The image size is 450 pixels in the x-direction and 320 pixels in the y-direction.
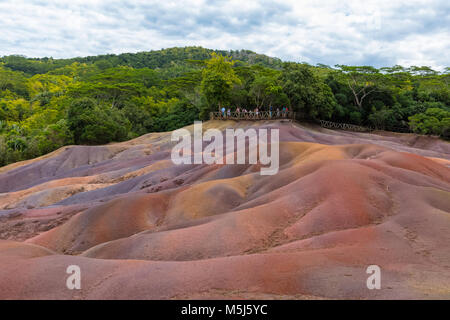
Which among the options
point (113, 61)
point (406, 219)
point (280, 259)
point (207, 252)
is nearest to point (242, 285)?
point (280, 259)

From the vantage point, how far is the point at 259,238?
10.2m

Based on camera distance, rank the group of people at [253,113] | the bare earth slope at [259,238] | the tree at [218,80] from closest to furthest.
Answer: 1. the bare earth slope at [259,238]
2. the tree at [218,80]
3. the group of people at [253,113]

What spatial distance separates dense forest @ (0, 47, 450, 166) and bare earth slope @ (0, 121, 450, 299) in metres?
27.8

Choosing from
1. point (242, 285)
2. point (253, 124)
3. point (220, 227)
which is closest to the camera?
point (242, 285)

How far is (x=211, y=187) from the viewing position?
52.2ft

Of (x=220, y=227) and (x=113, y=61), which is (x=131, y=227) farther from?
(x=113, y=61)

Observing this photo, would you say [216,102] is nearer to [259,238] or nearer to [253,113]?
[253,113]

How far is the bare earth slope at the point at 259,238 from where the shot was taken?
622cm

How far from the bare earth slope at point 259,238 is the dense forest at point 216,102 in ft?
91.3

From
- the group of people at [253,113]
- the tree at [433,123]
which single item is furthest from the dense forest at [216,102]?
the group of people at [253,113]

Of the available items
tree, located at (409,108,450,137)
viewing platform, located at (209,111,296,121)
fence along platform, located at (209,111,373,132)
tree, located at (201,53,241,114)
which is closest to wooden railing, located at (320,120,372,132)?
fence along platform, located at (209,111,373,132)

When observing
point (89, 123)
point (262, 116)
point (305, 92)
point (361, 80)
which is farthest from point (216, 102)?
point (361, 80)

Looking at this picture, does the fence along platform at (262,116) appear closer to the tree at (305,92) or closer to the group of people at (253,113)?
the group of people at (253,113)
